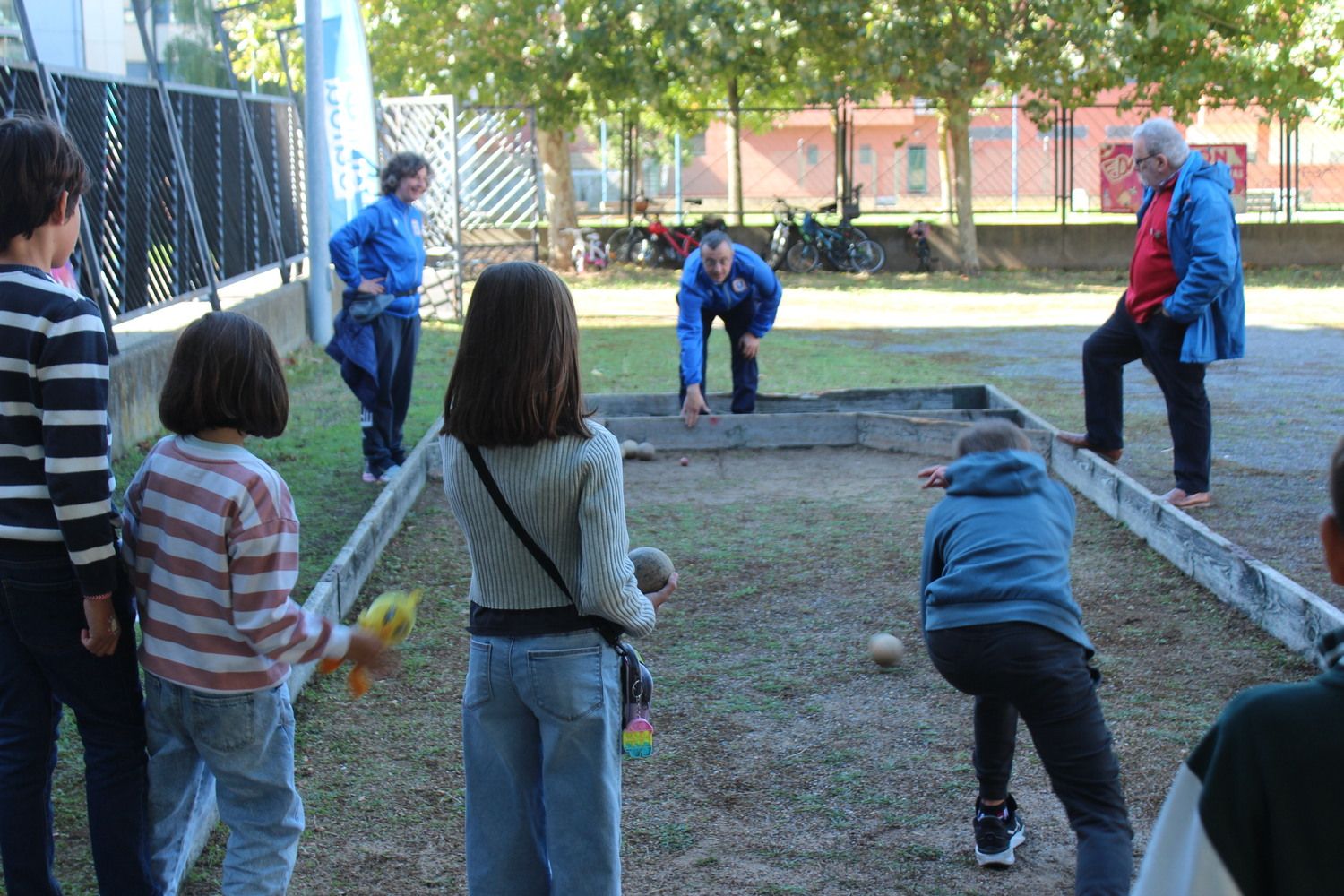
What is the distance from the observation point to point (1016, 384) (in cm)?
1201

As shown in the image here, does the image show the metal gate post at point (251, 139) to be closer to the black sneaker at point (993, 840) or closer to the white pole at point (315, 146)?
the white pole at point (315, 146)

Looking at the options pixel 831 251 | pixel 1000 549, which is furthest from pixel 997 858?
pixel 831 251

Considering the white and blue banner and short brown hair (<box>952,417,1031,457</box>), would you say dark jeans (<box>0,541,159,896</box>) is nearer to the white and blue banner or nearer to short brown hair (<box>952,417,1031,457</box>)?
short brown hair (<box>952,417,1031,457</box>)

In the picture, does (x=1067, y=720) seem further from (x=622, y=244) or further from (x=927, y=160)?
(x=927, y=160)

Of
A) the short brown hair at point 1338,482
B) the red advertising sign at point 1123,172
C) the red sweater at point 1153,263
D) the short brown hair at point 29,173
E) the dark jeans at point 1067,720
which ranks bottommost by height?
the dark jeans at point 1067,720

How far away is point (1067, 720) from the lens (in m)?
3.29

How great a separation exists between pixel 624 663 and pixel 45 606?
50.9 inches

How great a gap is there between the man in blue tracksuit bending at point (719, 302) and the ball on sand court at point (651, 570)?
18.4 feet

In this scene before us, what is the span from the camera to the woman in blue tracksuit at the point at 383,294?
26.0 ft

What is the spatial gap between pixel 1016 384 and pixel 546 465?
32.2 feet

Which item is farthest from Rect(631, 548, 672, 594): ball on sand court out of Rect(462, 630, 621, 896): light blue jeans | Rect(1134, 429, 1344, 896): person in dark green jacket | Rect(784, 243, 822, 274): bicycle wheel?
Rect(784, 243, 822, 274): bicycle wheel

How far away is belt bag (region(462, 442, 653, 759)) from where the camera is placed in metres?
2.85

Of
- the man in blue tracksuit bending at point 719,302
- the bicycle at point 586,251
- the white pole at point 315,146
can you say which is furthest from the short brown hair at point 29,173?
the bicycle at point 586,251

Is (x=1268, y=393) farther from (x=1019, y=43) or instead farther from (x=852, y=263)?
(x=852, y=263)
